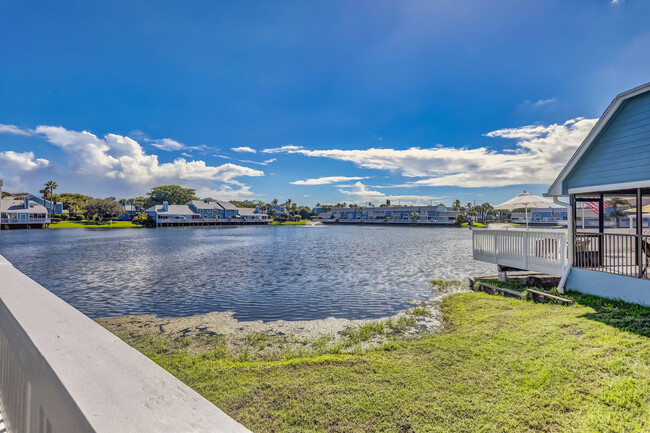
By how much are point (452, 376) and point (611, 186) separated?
8.36 m

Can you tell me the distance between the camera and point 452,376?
5.26 metres

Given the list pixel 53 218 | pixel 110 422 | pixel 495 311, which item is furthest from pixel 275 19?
pixel 53 218

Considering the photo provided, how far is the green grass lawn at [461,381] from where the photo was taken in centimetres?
404

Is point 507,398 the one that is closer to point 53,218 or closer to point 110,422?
point 110,422

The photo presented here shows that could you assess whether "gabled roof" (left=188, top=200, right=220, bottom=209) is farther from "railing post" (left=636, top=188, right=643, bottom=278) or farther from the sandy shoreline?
"railing post" (left=636, top=188, right=643, bottom=278)

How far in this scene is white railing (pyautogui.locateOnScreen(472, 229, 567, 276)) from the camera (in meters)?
11.0

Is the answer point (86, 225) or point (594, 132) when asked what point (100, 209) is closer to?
point (86, 225)

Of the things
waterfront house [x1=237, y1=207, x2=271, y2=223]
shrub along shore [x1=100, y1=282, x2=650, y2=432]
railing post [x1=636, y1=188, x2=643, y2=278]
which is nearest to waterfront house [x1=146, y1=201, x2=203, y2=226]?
waterfront house [x1=237, y1=207, x2=271, y2=223]

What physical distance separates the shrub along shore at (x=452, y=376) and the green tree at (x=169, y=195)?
127m

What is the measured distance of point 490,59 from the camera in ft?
79.1

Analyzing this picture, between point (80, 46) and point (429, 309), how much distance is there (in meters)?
26.4

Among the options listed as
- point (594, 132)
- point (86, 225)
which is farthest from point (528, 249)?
point (86, 225)

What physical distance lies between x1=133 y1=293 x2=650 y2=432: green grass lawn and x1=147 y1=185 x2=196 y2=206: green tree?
419 ft

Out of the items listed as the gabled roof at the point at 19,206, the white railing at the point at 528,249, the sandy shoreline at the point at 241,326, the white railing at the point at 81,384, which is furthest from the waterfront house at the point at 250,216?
the white railing at the point at 81,384
